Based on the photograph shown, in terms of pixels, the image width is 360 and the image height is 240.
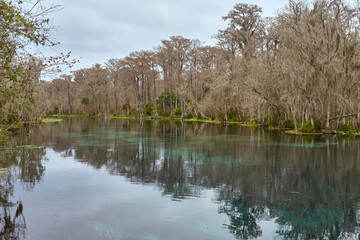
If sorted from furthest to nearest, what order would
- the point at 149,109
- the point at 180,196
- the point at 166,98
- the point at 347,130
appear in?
the point at 149,109 → the point at 166,98 → the point at 347,130 → the point at 180,196

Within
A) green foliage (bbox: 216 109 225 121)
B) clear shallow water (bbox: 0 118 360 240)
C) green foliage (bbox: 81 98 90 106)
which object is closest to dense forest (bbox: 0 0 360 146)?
green foliage (bbox: 216 109 225 121)

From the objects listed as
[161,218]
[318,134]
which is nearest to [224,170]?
[161,218]

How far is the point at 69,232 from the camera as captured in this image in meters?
5.90

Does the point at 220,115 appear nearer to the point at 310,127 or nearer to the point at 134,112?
the point at 310,127

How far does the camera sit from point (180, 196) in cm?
826

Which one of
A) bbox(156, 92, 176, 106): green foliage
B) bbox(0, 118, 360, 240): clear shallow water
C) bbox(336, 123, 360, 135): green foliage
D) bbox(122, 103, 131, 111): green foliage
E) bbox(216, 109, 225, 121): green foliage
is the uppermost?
bbox(156, 92, 176, 106): green foliage

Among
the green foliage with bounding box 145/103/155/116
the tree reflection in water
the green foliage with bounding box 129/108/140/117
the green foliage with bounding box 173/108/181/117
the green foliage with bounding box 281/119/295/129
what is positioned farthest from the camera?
the green foliage with bounding box 129/108/140/117

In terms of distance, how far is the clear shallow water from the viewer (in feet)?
19.9

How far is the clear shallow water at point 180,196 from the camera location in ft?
19.9

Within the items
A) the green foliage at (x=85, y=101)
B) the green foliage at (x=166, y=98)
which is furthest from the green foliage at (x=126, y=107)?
the green foliage at (x=85, y=101)

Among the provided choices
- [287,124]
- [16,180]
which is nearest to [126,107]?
[287,124]

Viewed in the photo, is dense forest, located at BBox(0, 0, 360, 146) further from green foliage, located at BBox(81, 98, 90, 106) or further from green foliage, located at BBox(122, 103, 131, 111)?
green foliage, located at BBox(81, 98, 90, 106)

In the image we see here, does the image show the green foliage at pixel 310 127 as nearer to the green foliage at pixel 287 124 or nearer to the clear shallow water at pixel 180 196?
the green foliage at pixel 287 124

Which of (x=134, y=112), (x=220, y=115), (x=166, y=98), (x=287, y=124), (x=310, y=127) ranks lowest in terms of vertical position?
(x=310, y=127)
